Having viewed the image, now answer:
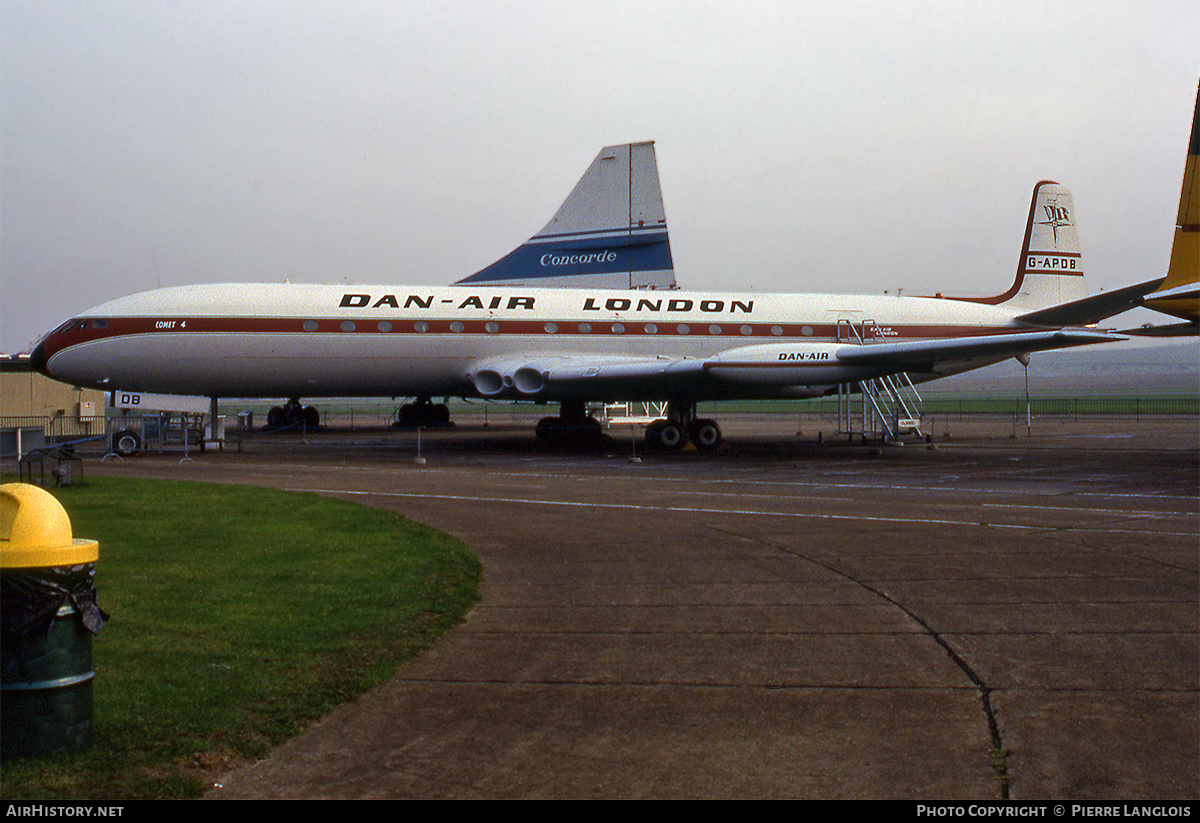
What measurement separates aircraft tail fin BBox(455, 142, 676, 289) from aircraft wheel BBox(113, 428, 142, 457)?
1877 cm

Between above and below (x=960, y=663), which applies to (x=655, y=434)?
above

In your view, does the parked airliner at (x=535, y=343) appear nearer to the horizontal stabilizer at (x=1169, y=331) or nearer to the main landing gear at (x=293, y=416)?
the horizontal stabilizer at (x=1169, y=331)

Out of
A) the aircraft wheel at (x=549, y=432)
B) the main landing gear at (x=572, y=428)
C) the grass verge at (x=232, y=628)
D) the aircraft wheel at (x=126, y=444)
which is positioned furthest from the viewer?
the aircraft wheel at (x=549, y=432)

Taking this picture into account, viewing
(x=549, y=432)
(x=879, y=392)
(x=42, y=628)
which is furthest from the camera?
(x=549, y=432)

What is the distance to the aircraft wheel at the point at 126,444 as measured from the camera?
2389 centimetres

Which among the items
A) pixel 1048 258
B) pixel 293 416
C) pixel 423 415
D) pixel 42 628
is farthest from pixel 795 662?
pixel 293 416

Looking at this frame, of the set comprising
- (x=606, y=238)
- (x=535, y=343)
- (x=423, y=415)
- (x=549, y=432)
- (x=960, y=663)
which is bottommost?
(x=960, y=663)

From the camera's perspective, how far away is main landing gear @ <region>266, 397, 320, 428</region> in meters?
35.9

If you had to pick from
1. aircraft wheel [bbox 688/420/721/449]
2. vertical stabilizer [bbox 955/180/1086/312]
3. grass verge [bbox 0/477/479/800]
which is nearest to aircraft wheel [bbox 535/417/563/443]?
aircraft wheel [bbox 688/420/721/449]

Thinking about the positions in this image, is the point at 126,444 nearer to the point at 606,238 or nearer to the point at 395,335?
the point at 395,335

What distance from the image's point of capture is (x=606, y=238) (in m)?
40.2

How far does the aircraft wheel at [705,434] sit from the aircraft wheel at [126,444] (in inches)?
507

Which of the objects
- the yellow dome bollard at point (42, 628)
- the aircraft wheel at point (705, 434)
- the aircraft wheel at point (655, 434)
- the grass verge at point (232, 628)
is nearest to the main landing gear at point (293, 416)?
the aircraft wheel at point (655, 434)

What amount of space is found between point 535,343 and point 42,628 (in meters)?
20.7
